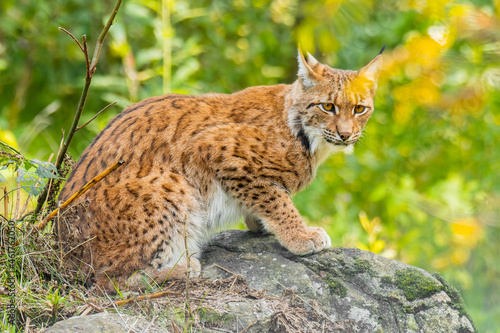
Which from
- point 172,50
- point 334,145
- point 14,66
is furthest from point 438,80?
point 14,66

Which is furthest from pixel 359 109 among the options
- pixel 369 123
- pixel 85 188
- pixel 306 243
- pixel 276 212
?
pixel 369 123

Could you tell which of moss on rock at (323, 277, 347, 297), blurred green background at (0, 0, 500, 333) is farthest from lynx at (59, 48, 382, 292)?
blurred green background at (0, 0, 500, 333)

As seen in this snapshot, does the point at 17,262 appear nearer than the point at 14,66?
Yes

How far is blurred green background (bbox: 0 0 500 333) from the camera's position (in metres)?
5.66

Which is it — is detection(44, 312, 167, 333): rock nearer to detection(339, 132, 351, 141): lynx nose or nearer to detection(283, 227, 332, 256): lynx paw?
detection(283, 227, 332, 256): lynx paw

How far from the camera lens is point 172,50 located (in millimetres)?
6953

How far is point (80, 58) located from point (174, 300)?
620 centimetres

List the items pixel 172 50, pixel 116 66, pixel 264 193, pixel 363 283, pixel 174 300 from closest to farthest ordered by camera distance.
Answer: pixel 174 300
pixel 363 283
pixel 264 193
pixel 172 50
pixel 116 66

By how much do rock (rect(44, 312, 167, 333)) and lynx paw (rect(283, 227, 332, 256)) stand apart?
4.44ft

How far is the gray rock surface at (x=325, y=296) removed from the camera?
3.27 metres

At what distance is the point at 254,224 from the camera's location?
448cm

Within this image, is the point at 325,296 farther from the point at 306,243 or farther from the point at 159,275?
the point at 159,275

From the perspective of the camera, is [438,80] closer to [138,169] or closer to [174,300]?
[174,300]

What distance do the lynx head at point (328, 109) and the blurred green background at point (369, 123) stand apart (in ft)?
0.77
